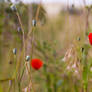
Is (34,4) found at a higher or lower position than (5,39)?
higher

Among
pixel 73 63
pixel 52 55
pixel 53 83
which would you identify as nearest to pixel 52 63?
pixel 52 55

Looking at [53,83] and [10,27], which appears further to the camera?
[10,27]

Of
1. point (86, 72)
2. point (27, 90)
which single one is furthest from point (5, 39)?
point (27, 90)

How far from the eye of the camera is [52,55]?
4.66 ft

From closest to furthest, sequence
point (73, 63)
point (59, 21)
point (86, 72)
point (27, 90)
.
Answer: point (27, 90)
point (73, 63)
point (86, 72)
point (59, 21)

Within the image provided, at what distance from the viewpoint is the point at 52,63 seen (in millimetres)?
1396

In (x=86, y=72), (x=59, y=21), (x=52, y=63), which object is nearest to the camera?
(x=86, y=72)

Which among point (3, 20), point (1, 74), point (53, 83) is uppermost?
point (3, 20)

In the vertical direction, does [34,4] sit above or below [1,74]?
above

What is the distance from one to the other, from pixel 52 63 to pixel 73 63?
63cm

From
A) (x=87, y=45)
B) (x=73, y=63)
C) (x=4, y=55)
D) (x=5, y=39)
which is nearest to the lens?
(x=73, y=63)

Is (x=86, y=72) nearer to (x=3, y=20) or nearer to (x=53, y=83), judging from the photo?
(x=53, y=83)

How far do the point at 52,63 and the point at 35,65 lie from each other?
1.62ft

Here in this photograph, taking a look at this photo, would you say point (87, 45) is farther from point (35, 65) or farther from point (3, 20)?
point (3, 20)
